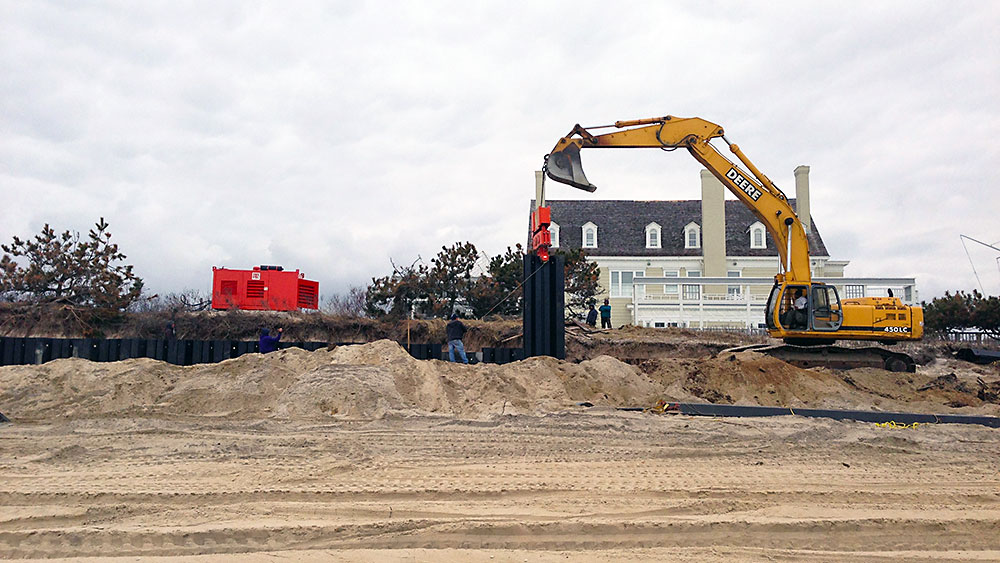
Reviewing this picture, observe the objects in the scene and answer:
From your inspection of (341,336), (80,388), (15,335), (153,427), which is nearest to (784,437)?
(153,427)

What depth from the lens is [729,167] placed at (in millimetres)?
14914

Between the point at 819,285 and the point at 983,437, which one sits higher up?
the point at 819,285

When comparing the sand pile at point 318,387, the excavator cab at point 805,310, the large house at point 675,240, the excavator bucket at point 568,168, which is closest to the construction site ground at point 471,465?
the sand pile at point 318,387

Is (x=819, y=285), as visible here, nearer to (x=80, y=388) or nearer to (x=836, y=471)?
(x=836, y=471)

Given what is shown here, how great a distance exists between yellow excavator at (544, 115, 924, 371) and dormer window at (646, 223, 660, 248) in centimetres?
1709

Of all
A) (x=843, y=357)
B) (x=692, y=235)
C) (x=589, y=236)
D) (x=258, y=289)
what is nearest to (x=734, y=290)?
(x=692, y=235)

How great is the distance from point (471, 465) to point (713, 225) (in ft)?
87.7

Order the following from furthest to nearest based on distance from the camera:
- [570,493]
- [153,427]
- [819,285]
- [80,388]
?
[819,285] < [80,388] < [153,427] < [570,493]

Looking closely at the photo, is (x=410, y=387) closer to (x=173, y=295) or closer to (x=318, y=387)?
(x=318, y=387)

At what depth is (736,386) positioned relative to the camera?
12.9m

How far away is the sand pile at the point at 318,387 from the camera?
34.7 feet

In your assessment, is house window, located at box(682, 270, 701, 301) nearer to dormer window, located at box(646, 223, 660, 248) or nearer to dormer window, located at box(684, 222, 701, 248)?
dormer window, located at box(684, 222, 701, 248)

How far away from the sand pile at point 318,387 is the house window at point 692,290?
1084 cm

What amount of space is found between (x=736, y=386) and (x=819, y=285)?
11.1 feet
